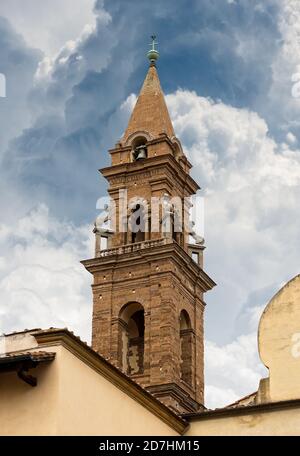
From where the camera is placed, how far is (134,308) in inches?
1635

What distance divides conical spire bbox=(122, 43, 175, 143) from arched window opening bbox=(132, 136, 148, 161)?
42 cm

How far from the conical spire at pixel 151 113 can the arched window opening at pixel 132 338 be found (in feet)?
26.9

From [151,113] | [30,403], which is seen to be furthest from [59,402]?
[151,113]

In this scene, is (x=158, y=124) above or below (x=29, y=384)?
above

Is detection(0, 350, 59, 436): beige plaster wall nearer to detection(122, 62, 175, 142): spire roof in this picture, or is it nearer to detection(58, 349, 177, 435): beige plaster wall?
detection(58, 349, 177, 435): beige plaster wall

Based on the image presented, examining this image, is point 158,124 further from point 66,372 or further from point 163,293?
point 66,372

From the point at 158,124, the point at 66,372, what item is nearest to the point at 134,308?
the point at 158,124

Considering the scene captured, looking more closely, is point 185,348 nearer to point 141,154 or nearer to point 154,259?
point 154,259

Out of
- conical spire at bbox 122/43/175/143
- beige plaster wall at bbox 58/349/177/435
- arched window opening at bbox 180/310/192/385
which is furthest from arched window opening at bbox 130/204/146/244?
beige plaster wall at bbox 58/349/177/435

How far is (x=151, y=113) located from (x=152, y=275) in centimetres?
909

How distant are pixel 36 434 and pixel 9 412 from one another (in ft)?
2.16

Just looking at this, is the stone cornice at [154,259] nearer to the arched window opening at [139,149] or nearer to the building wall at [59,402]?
the arched window opening at [139,149]

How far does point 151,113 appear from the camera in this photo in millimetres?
46594

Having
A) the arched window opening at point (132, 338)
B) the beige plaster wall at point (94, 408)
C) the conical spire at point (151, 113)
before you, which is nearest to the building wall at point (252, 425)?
the beige plaster wall at point (94, 408)
